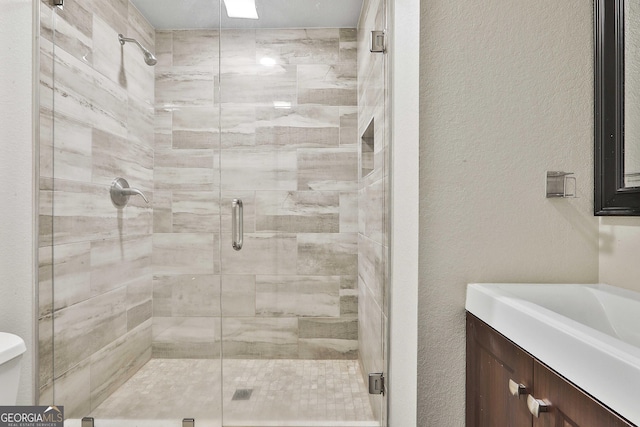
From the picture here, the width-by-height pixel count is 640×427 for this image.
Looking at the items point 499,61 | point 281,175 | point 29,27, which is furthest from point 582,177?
point 29,27

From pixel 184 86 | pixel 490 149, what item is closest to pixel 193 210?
pixel 184 86

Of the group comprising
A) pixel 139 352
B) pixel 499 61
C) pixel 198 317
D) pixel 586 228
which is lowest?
pixel 139 352

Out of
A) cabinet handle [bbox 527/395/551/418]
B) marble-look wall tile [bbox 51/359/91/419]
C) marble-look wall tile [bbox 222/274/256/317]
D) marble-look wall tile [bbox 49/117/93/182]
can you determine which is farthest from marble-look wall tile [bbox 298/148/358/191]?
marble-look wall tile [bbox 51/359/91/419]

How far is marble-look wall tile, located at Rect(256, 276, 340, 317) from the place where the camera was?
1.72m

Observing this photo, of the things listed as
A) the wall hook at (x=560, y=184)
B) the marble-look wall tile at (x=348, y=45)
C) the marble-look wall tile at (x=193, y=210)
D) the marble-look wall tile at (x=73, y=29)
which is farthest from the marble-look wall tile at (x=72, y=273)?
the wall hook at (x=560, y=184)

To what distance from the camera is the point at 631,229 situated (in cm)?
128

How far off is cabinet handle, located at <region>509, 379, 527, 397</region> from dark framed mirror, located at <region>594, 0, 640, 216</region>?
24.6 inches

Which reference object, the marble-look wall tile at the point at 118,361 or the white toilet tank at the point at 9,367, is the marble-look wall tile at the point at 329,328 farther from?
the white toilet tank at the point at 9,367

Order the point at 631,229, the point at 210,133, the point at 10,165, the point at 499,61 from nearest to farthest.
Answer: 1. the point at 631,229
2. the point at 499,61
3. the point at 10,165
4. the point at 210,133

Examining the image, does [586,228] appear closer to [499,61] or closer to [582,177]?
[582,177]

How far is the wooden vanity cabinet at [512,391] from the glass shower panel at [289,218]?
1.62 ft

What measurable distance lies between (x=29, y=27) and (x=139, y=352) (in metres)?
1.28

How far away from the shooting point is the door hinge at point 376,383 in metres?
1.60

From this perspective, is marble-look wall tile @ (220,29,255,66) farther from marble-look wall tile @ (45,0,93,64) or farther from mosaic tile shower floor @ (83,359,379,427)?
mosaic tile shower floor @ (83,359,379,427)
